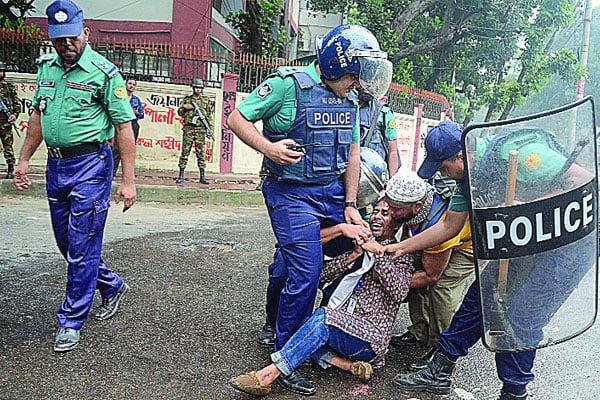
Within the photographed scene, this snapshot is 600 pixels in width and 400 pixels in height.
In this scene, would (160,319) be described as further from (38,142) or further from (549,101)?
(549,101)

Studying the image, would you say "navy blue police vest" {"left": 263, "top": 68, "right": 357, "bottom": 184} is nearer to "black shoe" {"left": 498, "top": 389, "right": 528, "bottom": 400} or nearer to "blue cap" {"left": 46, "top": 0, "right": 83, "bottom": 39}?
"blue cap" {"left": 46, "top": 0, "right": 83, "bottom": 39}

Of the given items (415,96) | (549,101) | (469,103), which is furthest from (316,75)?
(549,101)

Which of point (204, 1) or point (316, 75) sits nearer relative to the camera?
point (316, 75)

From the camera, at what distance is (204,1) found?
48.3 ft

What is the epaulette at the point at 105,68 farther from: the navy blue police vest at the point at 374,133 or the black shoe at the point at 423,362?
the black shoe at the point at 423,362

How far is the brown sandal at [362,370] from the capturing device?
3.24 metres

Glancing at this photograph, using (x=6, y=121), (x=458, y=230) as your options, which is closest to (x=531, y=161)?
(x=458, y=230)

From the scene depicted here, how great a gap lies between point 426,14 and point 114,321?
18.3 metres

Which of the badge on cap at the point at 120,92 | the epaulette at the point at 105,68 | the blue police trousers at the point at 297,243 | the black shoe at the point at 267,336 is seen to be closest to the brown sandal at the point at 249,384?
the blue police trousers at the point at 297,243

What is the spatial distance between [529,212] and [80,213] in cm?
244

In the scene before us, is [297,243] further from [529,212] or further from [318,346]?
[529,212]

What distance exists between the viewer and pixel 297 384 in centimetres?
311

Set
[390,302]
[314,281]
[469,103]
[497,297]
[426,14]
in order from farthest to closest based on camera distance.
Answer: [469,103] < [426,14] < [390,302] < [314,281] < [497,297]

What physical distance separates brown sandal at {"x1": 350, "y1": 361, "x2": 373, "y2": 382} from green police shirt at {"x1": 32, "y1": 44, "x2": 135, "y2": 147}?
1.94 meters
